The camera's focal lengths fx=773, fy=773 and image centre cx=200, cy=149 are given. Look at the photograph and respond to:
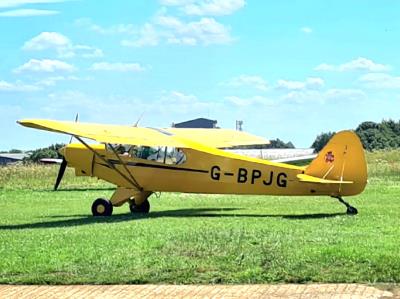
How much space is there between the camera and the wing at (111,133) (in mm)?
17203

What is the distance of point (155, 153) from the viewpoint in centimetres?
1962

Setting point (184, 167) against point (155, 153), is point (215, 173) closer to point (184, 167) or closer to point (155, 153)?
point (184, 167)

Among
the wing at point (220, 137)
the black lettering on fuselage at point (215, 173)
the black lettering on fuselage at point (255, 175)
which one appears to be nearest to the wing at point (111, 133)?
the black lettering on fuselage at point (215, 173)

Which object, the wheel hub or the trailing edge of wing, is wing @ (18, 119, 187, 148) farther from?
the trailing edge of wing

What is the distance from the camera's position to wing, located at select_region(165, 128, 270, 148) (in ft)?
76.9

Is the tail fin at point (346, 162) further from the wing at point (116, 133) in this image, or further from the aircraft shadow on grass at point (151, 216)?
the wing at point (116, 133)

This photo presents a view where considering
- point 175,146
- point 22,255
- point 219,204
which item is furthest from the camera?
point 219,204

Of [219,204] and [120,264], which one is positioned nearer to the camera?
[120,264]

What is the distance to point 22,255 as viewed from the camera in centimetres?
1094

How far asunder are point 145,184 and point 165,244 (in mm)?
8458

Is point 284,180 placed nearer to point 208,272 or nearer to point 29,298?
point 208,272

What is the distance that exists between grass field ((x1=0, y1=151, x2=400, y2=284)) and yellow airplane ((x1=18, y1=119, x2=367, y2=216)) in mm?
631

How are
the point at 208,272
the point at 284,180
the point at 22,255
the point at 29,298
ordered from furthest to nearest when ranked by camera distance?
the point at 284,180 → the point at 22,255 → the point at 208,272 → the point at 29,298

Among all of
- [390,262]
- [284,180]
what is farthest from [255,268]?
[284,180]
